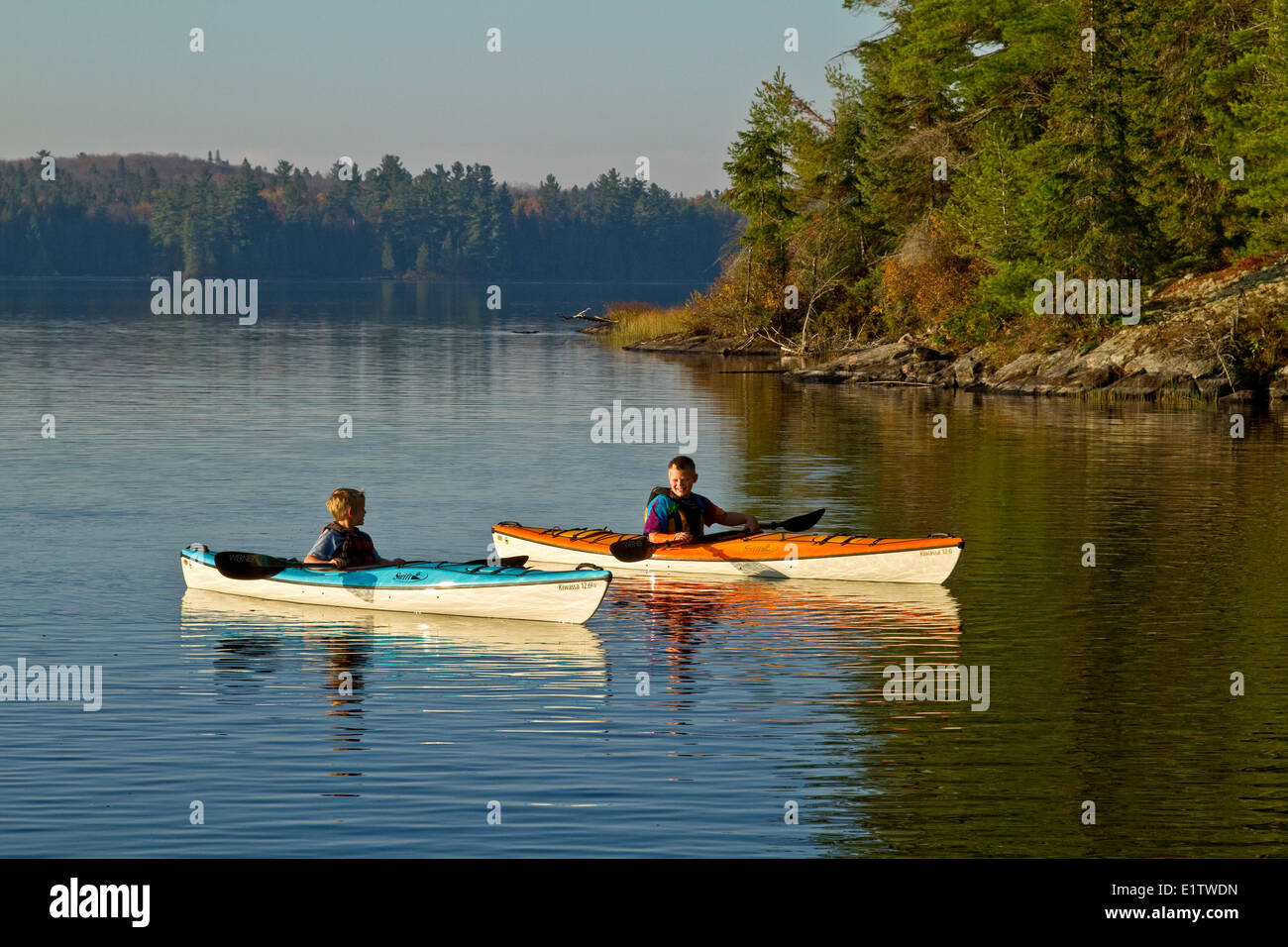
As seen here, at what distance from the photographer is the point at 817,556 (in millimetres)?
22609

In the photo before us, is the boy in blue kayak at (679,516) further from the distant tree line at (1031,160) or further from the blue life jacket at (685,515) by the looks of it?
the distant tree line at (1031,160)

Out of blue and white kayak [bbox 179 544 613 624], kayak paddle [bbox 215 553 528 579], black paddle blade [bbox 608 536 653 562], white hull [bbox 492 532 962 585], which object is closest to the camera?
blue and white kayak [bbox 179 544 613 624]

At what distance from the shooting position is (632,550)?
21531 mm

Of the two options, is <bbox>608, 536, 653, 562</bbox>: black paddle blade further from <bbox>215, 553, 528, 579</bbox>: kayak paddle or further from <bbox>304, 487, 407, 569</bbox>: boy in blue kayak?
<bbox>304, 487, 407, 569</bbox>: boy in blue kayak

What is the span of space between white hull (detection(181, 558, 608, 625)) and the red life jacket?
332 mm

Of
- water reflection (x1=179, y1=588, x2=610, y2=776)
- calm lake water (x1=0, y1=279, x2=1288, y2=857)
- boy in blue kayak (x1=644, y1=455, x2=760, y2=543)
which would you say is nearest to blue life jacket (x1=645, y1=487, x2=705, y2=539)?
boy in blue kayak (x1=644, y1=455, x2=760, y2=543)

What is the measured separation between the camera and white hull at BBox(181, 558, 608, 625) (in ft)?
64.4

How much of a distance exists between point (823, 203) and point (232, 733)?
68662mm

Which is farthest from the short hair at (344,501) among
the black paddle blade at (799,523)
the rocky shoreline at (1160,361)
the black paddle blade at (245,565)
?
the rocky shoreline at (1160,361)

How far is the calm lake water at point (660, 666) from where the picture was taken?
1257 cm

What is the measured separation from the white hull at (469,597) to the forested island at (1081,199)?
36.3 m
